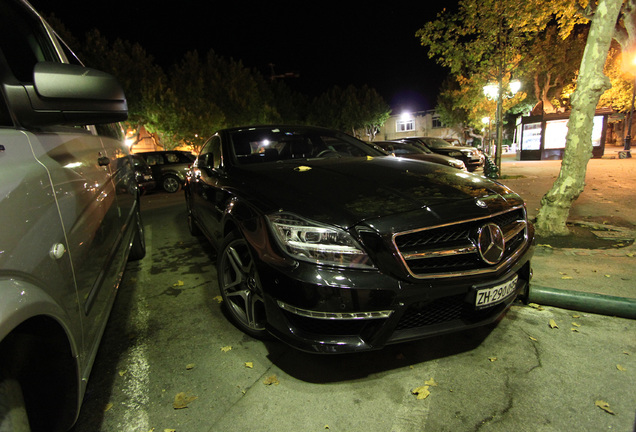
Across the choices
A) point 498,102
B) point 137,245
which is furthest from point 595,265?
point 498,102

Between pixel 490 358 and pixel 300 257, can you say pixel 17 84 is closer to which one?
pixel 300 257

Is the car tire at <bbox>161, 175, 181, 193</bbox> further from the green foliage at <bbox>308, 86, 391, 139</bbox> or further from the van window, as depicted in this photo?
the green foliage at <bbox>308, 86, 391, 139</bbox>

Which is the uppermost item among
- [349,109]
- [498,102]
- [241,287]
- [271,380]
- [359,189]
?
[349,109]

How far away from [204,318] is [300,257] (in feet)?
5.03

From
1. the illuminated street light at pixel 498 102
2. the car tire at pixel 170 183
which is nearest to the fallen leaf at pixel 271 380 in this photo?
the illuminated street light at pixel 498 102

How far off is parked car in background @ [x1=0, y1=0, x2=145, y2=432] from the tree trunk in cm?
502

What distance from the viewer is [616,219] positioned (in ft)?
17.9

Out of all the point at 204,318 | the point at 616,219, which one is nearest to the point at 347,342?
the point at 204,318

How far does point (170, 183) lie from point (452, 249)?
12.5 m

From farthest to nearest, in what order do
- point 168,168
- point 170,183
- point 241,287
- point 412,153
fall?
point 170,183, point 168,168, point 412,153, point 241,287

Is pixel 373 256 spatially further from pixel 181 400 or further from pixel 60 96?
pixel 60 96

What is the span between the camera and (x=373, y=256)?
1.83 meters

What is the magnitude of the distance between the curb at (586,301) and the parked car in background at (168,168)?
11.9 m

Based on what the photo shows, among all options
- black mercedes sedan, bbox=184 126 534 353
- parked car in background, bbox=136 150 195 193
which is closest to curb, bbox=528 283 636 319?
black mercedes sedan, bbox=184 126 534 353
